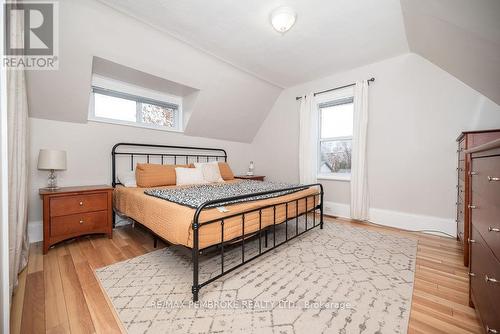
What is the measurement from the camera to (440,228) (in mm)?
2740

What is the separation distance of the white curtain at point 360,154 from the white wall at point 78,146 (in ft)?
10.4

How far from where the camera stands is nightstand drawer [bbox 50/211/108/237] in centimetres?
218

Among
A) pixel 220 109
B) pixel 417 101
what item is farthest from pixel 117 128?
pixel 417 101

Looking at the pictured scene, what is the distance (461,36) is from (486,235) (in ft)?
5.80

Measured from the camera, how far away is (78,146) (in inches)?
107

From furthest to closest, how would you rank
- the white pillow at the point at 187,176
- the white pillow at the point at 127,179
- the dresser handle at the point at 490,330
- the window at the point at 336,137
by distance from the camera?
the window at the point at 336,137 → the white pillow at the point at 187,176 → the white pillow at the point at 127,179 → the dresser handle at the point at 490,330

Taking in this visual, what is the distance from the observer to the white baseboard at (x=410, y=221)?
2.70m

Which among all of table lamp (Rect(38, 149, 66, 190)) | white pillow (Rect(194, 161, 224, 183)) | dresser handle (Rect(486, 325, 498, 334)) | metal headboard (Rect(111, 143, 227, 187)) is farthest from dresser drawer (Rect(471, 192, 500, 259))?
metal headboard (Rect(111, 143, 227, 187))

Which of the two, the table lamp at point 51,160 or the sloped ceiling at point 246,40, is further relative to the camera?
the table lamp at point 51,160

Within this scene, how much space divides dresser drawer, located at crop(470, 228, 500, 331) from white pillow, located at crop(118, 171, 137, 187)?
3219 millimetres

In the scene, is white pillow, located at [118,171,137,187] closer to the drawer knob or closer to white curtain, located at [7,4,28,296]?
white curtain, located at [7,4,28,296]

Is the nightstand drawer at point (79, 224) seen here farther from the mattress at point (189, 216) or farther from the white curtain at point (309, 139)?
the white curtain at point (309, 139)

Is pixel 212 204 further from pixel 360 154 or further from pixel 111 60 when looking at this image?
pixel 360 154

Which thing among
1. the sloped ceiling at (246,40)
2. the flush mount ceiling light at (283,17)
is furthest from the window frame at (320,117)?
the flush mount ceiling light at (283,17)
